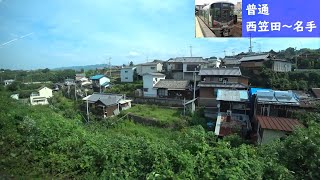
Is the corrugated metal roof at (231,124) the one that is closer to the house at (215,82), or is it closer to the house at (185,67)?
the house at (215,82)

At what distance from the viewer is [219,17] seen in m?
5.50

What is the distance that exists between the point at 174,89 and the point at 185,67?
499 centimetres

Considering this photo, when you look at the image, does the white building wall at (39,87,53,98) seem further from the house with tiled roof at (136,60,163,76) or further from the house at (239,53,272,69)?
the house at (239,53,272,69)

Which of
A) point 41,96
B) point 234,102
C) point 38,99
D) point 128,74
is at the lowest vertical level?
point 38,99

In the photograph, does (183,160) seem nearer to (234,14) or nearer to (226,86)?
(234,14)

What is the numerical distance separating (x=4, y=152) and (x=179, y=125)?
1104 centimetres

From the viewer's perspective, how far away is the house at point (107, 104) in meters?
18.3

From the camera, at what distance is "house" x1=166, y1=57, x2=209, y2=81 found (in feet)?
80.3

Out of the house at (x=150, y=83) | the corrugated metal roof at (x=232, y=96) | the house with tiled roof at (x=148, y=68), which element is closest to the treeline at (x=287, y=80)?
the corrugated metal roof at (x=232, y=96)

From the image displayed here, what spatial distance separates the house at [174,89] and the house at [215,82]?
167 cm

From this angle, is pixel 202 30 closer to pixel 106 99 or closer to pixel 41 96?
pixel 106 99

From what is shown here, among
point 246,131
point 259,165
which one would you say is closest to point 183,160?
point 259,165

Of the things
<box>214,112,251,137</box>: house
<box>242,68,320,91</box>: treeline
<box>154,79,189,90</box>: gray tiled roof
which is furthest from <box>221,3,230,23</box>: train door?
<box>242,68,320,91</box>: treeline

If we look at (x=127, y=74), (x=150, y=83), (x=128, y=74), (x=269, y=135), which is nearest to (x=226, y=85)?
(x=150, y=83)
